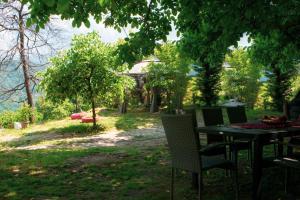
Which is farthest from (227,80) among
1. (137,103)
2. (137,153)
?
(137,153)

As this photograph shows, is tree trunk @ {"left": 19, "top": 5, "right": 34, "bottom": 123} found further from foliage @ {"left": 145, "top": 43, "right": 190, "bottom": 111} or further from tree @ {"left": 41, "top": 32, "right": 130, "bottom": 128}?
tree @ {"left": 41, "top": 32, "right": 130, "bottom": 128}

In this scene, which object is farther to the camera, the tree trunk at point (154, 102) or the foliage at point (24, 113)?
the tree trunk at point (154, 102)

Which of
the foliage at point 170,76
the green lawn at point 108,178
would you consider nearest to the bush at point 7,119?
the foliage at point 170,76

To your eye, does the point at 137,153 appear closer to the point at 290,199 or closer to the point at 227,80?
the point at 290,199

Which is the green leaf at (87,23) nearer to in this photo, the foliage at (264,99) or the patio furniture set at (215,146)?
the patio furniture set at (215,146)

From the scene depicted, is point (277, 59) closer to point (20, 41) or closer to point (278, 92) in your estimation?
point (278, 92)

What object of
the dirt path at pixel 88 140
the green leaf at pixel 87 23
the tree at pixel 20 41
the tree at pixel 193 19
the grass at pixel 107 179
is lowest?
the grass at pixel 107 179

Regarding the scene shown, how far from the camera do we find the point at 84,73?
47.9 ft

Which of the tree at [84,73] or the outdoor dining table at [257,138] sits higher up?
the tree at [84,73]

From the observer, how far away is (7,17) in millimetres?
21344

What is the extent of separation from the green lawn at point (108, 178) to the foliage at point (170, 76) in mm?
12787

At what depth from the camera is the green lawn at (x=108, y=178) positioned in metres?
5.15

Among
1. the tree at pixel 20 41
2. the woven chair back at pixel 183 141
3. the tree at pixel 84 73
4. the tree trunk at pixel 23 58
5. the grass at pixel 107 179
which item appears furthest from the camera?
the tree trunk at pixel 23 58

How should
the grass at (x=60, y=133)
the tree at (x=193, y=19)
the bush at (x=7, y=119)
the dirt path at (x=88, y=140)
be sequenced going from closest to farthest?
the tree at (x=193, y=19)
the dirt path at (x=88, y=140)
the grass at (x=60, y=133)
the bush at (x=7, y=119)
